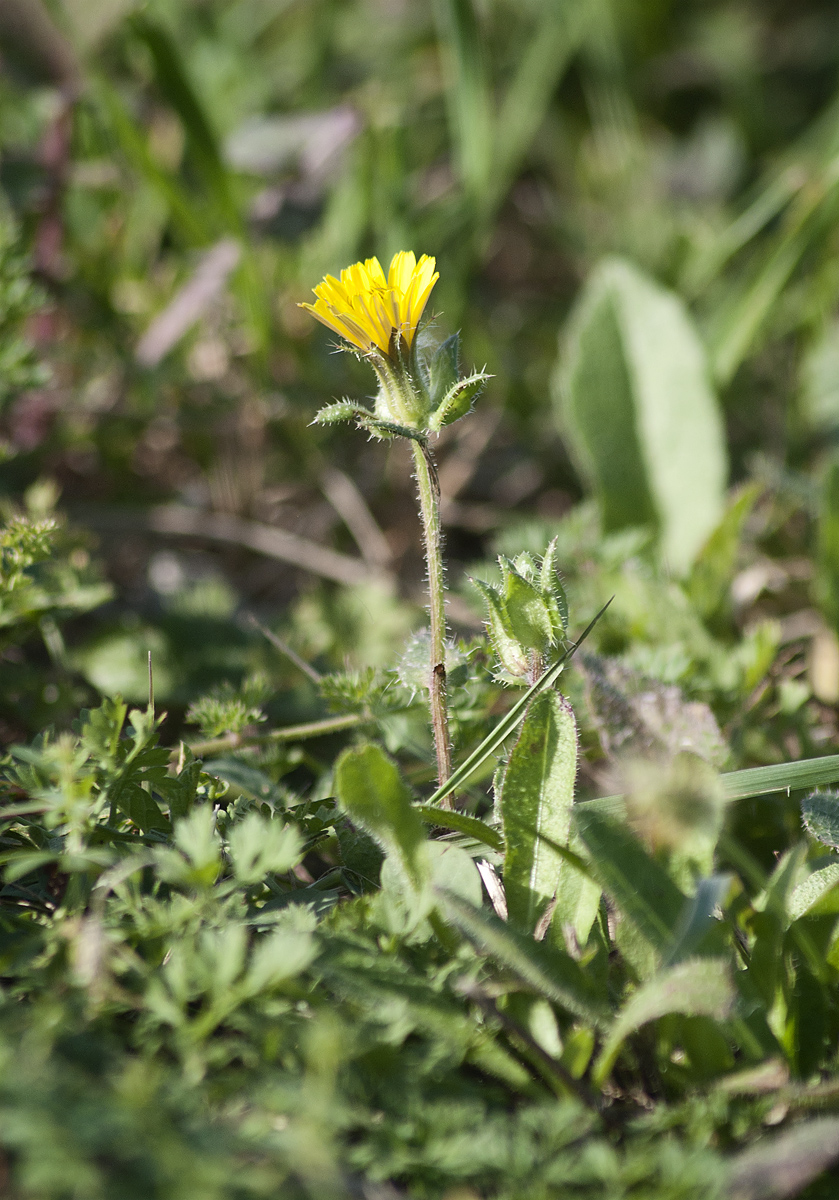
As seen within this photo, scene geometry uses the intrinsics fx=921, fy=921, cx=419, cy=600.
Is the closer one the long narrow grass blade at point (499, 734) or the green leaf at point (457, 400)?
the green leaf at point (457, 400)

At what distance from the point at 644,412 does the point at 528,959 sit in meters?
1.96

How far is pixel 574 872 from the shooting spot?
136 cm

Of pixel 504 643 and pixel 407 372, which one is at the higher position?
pixel 407 372

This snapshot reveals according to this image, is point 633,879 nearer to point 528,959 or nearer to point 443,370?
point 528,959

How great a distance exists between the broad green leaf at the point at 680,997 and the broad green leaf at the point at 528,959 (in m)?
0.06

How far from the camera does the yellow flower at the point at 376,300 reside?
1337 millimetres

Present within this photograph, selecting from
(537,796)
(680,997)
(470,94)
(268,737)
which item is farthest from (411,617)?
(470,94)

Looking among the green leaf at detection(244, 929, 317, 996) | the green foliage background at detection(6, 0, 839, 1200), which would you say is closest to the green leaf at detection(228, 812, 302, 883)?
the green foliage background at detection(6, 0, 839, 1200)

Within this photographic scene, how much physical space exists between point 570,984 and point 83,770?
29.4 inches

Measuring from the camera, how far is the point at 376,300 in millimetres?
1342

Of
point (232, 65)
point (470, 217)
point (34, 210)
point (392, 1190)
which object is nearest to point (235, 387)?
point (34, 210)

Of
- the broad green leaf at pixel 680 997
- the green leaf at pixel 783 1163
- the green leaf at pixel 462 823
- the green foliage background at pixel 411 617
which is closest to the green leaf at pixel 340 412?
the green foliage background at pixel 411 617

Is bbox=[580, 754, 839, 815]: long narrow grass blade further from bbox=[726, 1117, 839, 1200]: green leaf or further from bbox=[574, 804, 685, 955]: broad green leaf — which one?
bbox=[726, 1117, 839, 1200]: green leaf

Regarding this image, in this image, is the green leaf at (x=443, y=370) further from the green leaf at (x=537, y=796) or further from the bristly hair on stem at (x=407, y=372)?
the green leaf at (x=537, y=796)
